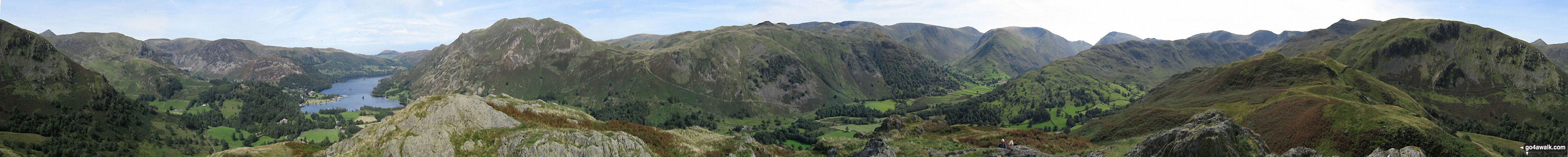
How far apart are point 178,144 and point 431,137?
193 m

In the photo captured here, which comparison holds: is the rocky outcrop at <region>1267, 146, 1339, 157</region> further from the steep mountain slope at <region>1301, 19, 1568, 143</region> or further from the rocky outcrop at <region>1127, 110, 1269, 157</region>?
the steep mountain slope at <region>1301, 19, 1568, 143</region>

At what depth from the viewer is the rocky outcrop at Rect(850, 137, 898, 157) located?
6100 centimetres

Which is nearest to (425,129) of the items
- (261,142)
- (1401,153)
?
(1401,153)

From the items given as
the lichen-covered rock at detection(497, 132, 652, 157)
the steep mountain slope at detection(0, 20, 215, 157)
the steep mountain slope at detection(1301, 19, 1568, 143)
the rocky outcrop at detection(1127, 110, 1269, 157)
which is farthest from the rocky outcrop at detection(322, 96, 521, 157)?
the steep mountain slope at detection(1301, 19, 1568, 143)

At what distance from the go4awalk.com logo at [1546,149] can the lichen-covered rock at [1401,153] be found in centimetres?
3421

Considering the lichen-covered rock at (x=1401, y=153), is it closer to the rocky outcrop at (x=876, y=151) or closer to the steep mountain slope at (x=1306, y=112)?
the steep mountain slope at (x=1306, y=112)

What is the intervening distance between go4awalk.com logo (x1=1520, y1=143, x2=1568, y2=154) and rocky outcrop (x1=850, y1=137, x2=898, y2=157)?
70014mm

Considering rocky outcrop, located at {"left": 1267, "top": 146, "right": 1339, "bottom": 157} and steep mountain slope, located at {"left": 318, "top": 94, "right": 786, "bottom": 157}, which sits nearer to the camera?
steep mountain slope, located at {"left": 318, "top": 94, "right": 786, "bottom": 157}

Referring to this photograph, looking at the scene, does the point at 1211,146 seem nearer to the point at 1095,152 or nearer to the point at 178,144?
the point at 1095,152

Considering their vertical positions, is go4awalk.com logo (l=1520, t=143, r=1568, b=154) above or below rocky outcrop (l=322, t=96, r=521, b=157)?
below

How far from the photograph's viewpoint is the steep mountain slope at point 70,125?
479 feet

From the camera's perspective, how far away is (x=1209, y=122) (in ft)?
308

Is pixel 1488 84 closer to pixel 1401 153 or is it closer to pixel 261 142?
pixel 1401 153

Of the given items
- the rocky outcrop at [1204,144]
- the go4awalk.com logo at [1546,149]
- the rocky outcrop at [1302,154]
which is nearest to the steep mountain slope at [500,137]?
the rocky outcrop at [1204,144]
